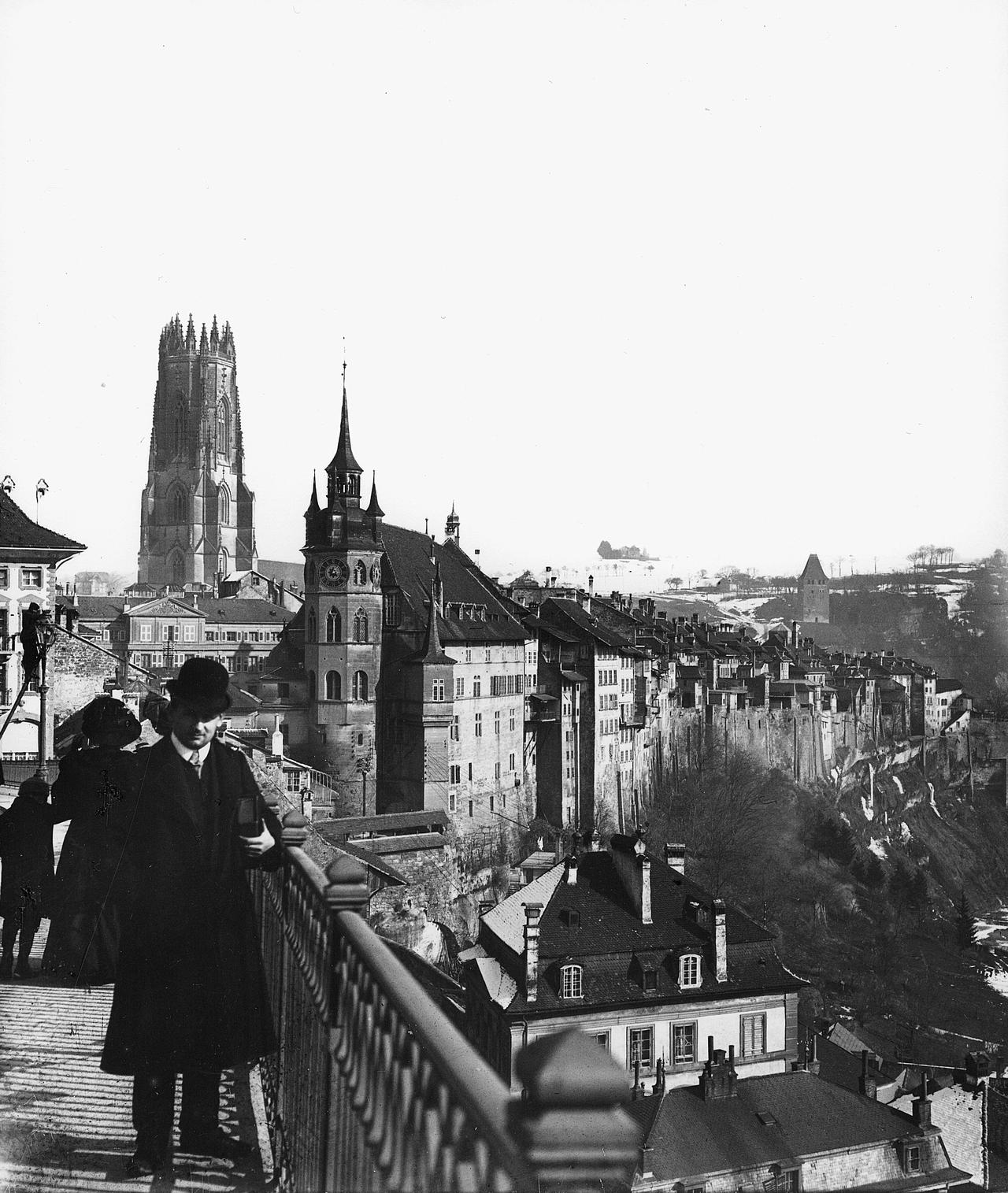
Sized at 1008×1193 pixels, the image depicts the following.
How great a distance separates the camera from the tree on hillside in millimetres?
42250

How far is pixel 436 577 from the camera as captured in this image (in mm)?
37375

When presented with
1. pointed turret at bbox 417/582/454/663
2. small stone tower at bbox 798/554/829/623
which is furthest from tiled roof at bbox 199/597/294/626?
small stone tower at bbox 798/554/829/623

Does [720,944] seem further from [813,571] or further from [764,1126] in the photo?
[813,571]

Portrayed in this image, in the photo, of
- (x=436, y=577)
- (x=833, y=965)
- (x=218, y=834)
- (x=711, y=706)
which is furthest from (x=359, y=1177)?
(x=711, y=706)

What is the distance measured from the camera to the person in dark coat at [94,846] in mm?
4539

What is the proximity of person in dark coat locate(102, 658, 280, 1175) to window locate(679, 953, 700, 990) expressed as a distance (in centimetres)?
1650

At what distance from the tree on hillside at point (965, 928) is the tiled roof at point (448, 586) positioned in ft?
70.4

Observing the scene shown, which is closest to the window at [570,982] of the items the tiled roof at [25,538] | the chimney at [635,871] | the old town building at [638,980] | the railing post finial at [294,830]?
the old town building at [638,980]

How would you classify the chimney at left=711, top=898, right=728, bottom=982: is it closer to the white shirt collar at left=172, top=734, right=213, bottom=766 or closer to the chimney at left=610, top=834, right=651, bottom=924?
the chimney at left=610, top=834, right=651, bottom=924

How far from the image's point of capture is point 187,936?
173 inches

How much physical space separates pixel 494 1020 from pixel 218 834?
15.2 m

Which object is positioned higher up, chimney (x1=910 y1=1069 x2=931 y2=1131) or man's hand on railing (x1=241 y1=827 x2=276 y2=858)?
man's hand on railing (x1=241 y1=827 x2=276 y2=858)

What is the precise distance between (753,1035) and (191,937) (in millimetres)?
17458

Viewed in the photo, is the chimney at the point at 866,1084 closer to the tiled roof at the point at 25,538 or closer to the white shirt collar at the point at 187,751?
the tiled roof at the point at 25,538
